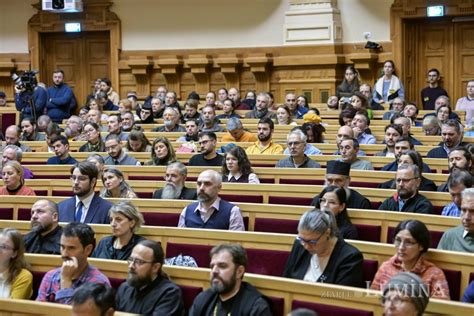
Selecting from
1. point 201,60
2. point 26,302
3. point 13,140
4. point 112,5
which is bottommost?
point 26,302

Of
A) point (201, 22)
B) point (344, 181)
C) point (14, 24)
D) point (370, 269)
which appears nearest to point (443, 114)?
point (344, 181)

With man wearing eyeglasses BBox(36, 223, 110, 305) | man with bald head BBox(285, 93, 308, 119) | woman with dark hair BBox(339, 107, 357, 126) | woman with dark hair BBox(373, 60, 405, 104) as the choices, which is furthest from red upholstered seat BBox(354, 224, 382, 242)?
woman with dark hair BBox(373, 60, 405, 104)

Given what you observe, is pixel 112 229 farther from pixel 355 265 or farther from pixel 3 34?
pixel 3 34

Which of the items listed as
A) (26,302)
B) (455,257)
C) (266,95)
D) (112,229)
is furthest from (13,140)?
(455,257)

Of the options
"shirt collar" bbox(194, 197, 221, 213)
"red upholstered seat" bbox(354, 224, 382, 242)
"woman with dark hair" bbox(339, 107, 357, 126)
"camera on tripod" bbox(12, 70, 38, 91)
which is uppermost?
"camera on tripod" bbox(12, 70, 38, 91)

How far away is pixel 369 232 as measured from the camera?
5211 millimetres

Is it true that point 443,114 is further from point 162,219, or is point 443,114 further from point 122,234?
point 122,234

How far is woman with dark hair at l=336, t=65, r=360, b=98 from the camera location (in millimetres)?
11930

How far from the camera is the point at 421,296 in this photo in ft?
11.1

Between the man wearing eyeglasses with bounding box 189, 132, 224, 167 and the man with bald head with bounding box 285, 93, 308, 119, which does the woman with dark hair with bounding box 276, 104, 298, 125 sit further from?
the man wearing eyeglasses with bounding box 189, 132, 224, 167

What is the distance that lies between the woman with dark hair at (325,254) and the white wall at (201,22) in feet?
29.9

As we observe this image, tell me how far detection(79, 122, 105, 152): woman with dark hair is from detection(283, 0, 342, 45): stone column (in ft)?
16.2

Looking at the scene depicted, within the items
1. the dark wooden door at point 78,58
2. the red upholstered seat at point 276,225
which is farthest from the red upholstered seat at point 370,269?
the dark wooden door at point 78,58

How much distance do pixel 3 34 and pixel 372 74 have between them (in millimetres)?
6457
